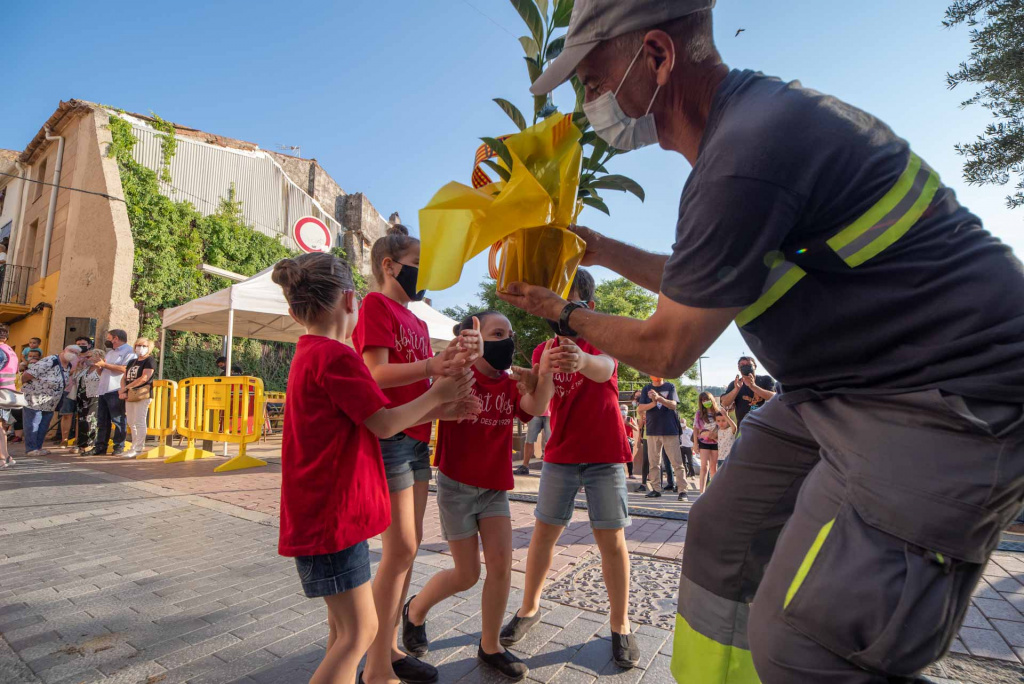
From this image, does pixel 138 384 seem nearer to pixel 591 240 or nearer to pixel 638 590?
pixel 638 590

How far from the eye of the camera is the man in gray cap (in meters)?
0.95

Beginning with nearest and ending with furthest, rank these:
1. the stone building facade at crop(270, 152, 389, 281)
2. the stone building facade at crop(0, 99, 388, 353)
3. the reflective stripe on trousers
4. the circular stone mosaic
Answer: the reflective stripe on trousers
the circular stone mosaic
the stone building facade at crop(0, 99, 388, 353)
the stone building facade at crop(270, 152, 389, 281)

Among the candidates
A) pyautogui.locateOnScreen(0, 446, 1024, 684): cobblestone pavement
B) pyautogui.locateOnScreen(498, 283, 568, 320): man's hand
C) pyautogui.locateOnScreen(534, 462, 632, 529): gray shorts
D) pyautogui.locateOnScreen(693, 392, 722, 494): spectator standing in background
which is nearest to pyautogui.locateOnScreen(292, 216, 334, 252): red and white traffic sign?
pyautogui.locateOnScreen(0, 446, 1024, 684): cobblestone pavement

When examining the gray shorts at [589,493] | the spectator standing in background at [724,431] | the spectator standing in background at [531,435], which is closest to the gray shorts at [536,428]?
the spectator standing in background at [531,435]

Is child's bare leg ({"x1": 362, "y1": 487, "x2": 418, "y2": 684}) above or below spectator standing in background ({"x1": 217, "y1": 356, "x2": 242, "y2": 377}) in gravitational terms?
below


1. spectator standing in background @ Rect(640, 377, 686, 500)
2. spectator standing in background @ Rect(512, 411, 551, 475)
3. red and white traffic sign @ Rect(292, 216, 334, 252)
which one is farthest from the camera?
red and white traffic sign @ Rect(292, 216, 334, 252)

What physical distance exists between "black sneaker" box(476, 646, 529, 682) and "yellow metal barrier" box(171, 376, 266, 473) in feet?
22.8

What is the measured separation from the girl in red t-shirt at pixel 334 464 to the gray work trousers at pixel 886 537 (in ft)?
4.28

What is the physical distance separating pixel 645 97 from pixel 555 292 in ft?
1.94

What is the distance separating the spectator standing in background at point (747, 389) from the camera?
251 inches

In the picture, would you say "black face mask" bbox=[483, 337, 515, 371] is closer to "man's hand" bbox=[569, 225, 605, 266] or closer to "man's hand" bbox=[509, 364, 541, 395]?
"man's hand" bbox=[509, 364, 541, 395]

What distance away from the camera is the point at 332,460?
193 centimetres

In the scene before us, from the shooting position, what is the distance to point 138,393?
9.07m

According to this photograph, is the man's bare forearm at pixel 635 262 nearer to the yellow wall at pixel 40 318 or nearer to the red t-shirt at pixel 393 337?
the red t-shirt at pixel 393 337
